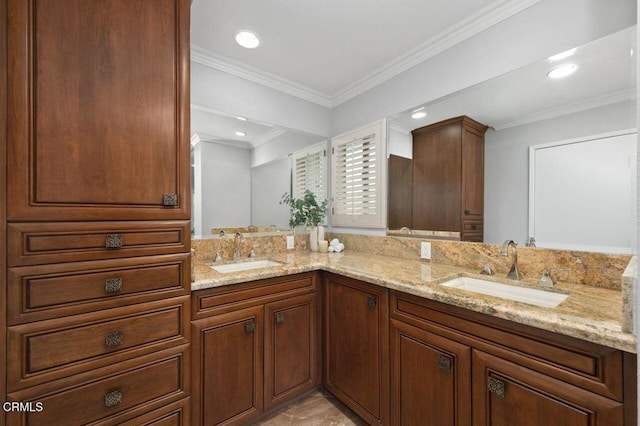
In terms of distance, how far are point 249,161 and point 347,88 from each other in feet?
3.72

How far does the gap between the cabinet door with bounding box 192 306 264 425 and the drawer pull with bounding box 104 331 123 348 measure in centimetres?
32

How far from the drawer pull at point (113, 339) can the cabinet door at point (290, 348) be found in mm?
714

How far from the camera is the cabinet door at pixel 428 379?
110cm

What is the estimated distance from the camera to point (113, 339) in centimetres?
105

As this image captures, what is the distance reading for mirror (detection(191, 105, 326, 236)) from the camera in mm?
1939

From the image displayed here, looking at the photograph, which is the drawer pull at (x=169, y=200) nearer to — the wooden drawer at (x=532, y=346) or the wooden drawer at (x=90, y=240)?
the wooden drawer at (x=90, y=240)

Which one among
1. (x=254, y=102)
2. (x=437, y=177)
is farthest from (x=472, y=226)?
(x=254, y=102)

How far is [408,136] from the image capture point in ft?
6.72

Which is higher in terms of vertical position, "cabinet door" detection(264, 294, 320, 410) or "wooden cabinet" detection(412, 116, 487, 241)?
"wooden cabinet" detection(412, 116, 487, 241)

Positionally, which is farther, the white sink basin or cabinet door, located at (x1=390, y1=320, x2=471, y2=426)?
the white sink basin

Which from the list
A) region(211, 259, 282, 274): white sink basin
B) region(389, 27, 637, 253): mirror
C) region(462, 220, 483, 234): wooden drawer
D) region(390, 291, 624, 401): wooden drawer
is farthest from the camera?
region(211, 259, 282, 274): white sink basin

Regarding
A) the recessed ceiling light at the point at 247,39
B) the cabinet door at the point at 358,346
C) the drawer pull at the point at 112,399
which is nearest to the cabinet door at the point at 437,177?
the cabinet door at the point at 358,346

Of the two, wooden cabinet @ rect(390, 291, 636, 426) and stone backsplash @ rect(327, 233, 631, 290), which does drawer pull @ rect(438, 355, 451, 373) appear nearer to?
wooden cabinet @ rect(390, 291, 636, 426)

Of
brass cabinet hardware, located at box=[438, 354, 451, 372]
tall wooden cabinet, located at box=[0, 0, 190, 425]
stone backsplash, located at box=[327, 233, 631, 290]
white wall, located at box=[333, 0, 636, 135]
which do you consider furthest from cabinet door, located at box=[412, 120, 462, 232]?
tall wooden cabinet, located at box=[0, 0, 190, 425]
